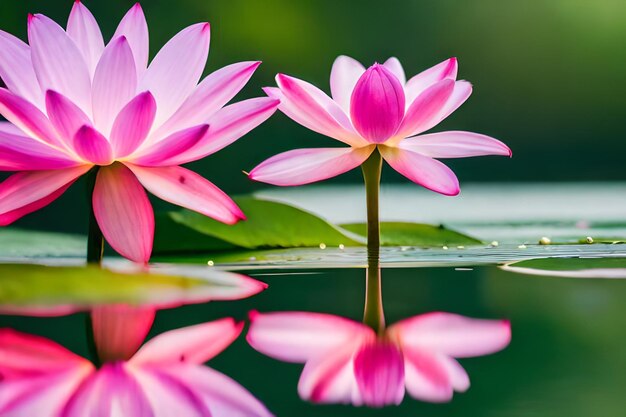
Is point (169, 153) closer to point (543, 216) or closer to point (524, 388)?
point (524, 388)

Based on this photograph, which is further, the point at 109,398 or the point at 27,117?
the point at 27,117

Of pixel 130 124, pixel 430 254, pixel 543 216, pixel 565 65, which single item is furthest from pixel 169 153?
pixel 565 65

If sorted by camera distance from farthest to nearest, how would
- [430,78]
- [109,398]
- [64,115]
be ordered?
[430,78]
[64,115]
[109,398]

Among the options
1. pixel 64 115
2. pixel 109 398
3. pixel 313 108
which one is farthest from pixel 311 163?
pixel 109 398

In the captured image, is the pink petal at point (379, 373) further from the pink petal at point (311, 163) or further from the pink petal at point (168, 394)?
the pink petal at point (311, 163)

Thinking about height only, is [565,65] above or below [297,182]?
above

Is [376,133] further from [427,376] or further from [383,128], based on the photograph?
[427,376]
